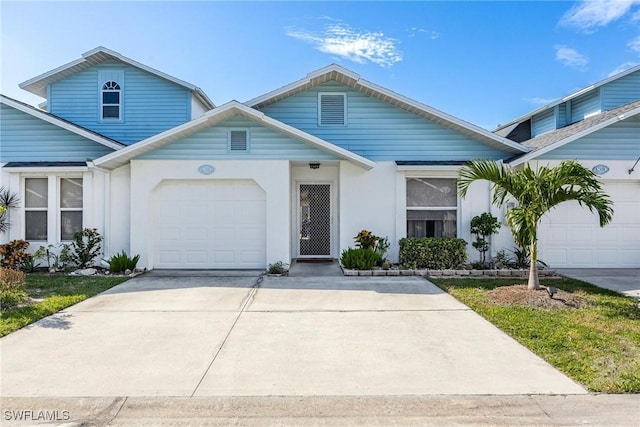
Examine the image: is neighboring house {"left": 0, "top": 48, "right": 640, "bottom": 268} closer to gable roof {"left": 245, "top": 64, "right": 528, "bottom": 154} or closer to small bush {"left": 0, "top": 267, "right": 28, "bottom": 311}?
gable roof {"left": 245, "top": 64, "right": 528, "bottom": 154}

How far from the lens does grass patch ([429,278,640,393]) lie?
4094mm

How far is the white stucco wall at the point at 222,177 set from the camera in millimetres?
10234

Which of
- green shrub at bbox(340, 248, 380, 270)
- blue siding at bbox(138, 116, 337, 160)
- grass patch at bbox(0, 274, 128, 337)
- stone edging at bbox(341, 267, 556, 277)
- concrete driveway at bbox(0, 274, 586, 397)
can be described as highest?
blue siding at bbox(138, 116, 337, 160)

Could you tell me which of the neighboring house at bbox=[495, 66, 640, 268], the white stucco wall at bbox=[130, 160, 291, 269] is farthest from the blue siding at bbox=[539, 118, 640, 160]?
the white stucco wall at bbox=[130, 160, 291, 269]

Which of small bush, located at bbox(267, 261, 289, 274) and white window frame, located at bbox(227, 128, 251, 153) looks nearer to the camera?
small bush, located at bbox(267, 261, 289, 274)

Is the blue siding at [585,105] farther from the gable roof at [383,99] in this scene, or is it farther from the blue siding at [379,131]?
the blue siding at [379,131]

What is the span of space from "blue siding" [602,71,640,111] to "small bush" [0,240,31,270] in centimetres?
1821

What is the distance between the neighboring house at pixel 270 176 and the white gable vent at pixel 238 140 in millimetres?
27

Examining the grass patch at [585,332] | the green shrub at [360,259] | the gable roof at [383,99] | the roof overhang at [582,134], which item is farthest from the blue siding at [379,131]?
the grass patch at [585,332]

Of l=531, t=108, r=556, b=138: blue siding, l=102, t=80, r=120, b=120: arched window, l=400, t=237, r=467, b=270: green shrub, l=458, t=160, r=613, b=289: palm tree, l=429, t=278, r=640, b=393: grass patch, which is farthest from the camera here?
l=531, t=108, r=556, b=138: blue siding

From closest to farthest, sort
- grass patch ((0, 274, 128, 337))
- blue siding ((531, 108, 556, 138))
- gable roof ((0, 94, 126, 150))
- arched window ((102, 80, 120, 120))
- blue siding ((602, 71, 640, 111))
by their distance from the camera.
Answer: grass patch ((0, 274, 128, 337))
gable roof ((0, 94, 126, 150))
blue siding ((602, 71, 640, 111))
arched window ((102, 80, 120, 120))
blue siding ((531, 108, 556, 138))

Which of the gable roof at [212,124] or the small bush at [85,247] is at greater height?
the gable roof at [212,124]

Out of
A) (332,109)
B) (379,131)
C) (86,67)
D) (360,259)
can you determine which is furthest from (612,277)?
(86,67)

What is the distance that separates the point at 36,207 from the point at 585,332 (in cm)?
1331
